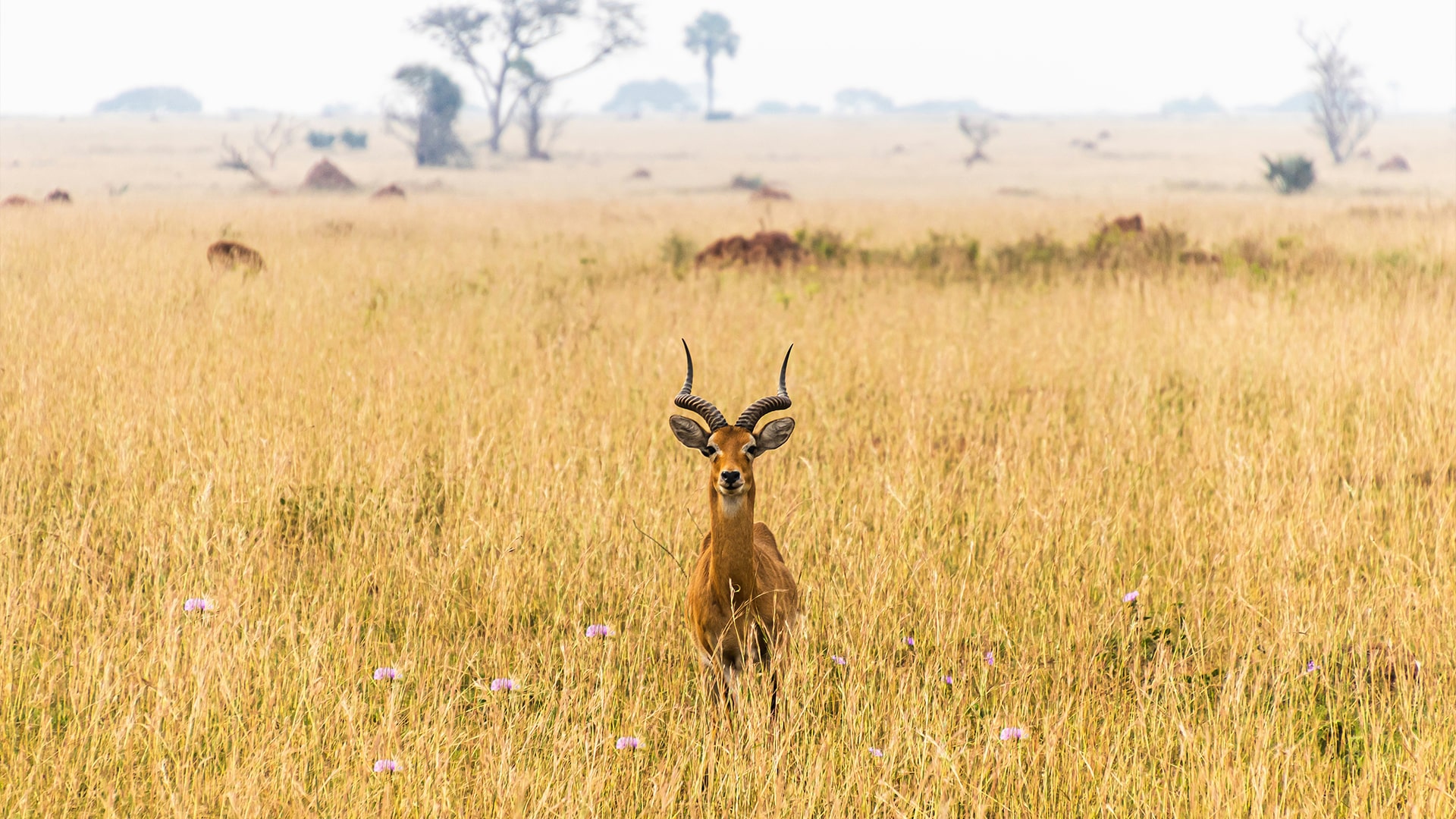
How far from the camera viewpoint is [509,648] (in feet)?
11.4

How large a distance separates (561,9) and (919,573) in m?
67.2

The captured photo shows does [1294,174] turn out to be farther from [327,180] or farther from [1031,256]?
[327,180]

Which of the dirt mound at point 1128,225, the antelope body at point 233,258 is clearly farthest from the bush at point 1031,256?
the antelope body at point 233,258

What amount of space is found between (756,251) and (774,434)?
11.0 metres

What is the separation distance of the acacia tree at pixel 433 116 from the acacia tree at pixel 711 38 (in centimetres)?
7037

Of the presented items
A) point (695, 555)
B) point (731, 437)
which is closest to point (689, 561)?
point (695, 555)

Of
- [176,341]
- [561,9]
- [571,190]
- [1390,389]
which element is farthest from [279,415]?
[561,9]

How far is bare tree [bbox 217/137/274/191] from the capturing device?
41.5 metres

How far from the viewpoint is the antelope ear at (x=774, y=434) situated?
3027 millimetres

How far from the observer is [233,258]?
38.4 ft

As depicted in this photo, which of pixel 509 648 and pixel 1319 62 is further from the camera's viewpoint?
pixel 1319 62

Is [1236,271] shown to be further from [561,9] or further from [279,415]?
[561,9]

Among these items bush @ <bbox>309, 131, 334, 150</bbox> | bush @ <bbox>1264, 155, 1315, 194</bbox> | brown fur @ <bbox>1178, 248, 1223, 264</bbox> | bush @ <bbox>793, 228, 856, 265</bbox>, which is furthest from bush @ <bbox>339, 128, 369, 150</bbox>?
brown fur @ <bbox>1178, 248, 1223, 264</bbox>

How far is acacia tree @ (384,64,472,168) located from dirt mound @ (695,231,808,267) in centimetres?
4810
